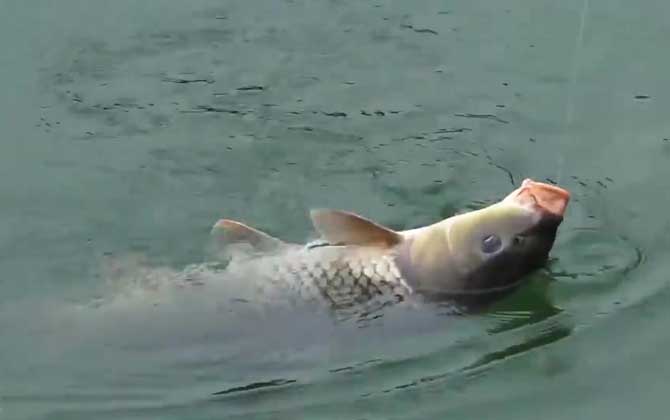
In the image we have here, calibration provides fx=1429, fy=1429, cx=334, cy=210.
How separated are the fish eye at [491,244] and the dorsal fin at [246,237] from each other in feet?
2.86

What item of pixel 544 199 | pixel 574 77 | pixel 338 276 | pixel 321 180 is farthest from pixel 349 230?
pixel 574 77

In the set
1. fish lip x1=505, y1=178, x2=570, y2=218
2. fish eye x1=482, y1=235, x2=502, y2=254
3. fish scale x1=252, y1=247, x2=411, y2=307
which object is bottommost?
fish scale x1=252, y1=247, x2=411, y2=307

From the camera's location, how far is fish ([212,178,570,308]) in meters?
5.89

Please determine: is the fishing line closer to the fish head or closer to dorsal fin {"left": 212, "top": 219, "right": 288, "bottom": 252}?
the fish head

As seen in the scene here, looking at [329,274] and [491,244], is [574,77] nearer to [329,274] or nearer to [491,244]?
[491,244]

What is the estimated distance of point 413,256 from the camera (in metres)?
6.04

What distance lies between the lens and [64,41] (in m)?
8.07

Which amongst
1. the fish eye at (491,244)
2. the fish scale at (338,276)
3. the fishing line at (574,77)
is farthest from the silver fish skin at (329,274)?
the fishing line at (574,77)

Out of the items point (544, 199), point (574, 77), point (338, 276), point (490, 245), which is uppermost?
point (574, 77)

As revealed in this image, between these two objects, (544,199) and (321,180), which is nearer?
(544,199)

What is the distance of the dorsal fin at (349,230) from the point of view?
236 inches

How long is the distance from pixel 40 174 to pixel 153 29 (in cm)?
151

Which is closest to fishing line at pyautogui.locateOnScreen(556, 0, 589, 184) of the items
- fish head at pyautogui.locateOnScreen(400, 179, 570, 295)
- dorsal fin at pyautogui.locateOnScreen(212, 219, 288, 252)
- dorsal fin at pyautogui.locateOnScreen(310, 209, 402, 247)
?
fish head at pyautogui.locateOnScreen(400, 179, 570, 295)

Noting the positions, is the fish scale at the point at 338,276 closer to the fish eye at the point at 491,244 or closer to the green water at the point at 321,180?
the green water at the point at 321,180
